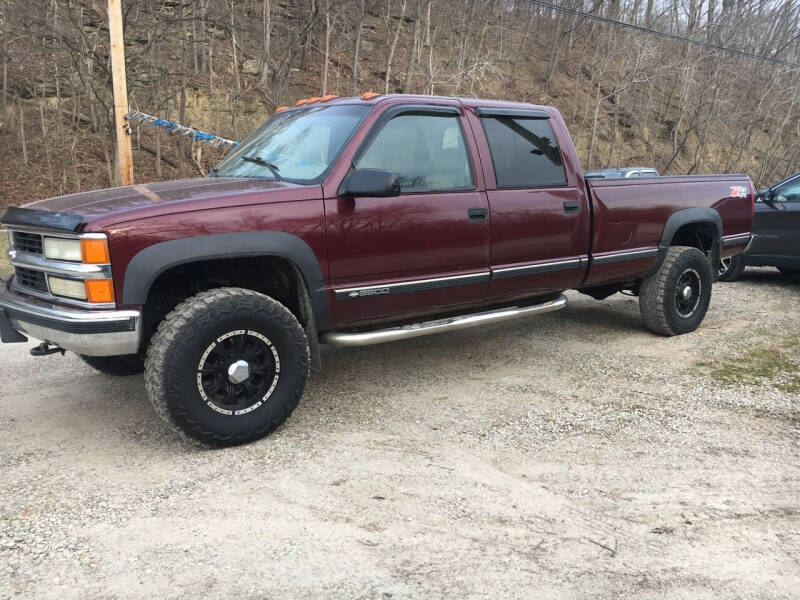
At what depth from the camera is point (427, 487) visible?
3.11m

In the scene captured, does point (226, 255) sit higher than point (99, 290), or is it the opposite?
point (226, 255)

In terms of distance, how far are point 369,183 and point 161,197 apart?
3.70 feet

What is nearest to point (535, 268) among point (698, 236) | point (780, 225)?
point (698, 236)

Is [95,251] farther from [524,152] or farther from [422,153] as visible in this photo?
[524,152]

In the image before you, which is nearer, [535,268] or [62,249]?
[62,249]

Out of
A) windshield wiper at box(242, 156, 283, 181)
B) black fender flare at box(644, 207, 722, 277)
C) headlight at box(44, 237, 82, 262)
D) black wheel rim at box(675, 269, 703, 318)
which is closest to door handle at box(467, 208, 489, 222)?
windshield wiper at box(242, 156, 283, 181)

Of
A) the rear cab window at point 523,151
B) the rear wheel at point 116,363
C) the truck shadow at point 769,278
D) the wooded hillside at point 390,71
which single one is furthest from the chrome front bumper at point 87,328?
the wooded hillside at point 390,71

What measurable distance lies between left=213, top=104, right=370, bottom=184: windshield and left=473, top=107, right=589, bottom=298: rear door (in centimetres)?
98

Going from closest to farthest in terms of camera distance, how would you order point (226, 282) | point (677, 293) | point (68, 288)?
point (68, 288) < point (226, 282) < point (677, 293)

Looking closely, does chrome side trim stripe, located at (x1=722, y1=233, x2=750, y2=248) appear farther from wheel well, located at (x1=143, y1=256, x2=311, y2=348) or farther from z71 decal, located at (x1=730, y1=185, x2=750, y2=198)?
wheel well, located at (x1=143, y1=256, x2=311, y2=348)

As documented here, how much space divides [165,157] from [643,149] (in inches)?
786

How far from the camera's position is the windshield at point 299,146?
3932 mm

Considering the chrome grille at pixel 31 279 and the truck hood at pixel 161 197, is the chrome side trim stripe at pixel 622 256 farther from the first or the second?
the chrome grille at pixel 31 279

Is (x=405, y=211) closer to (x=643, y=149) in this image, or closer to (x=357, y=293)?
(x=357, y=293)
